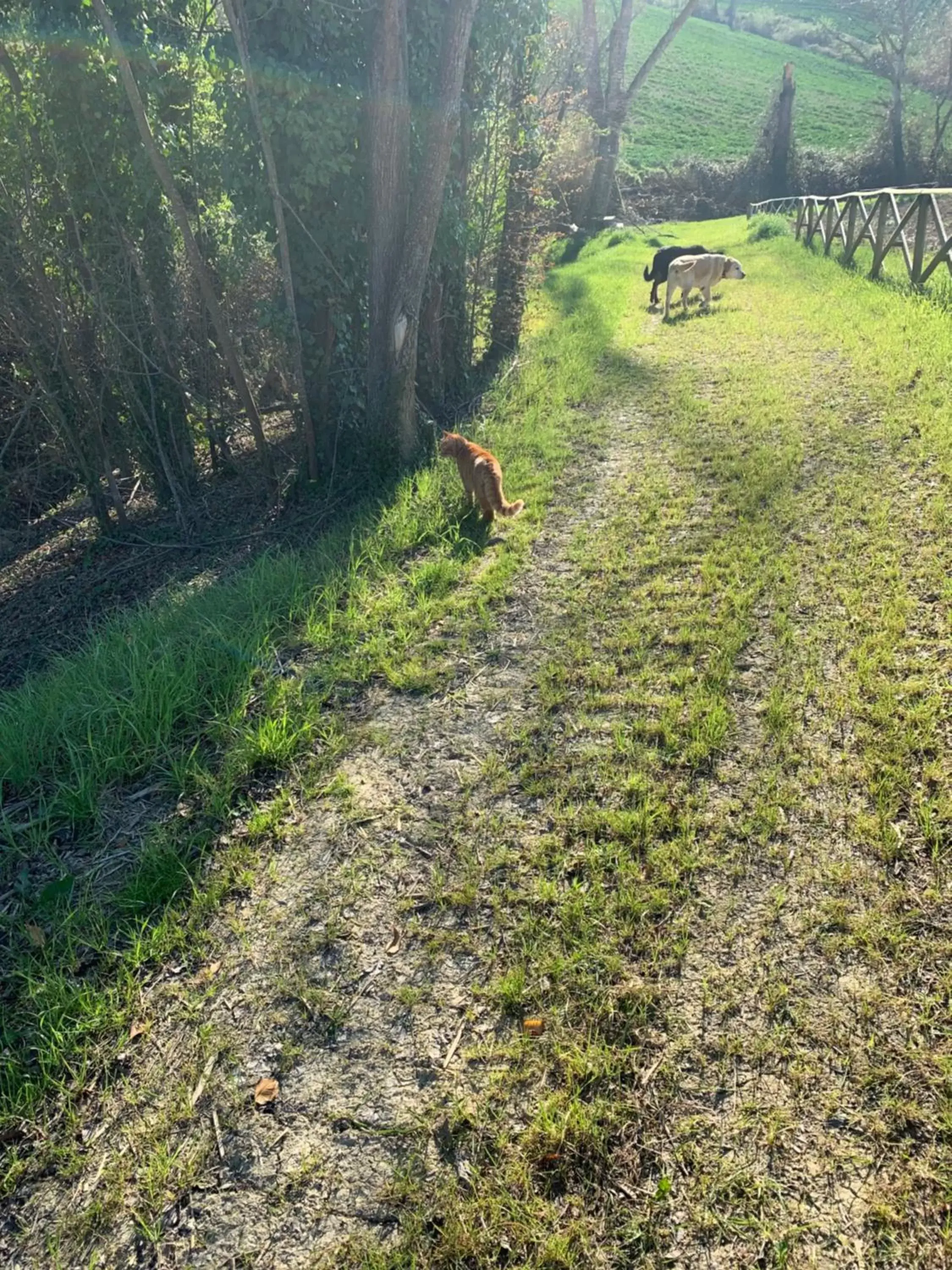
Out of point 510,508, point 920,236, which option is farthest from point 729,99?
point 510,508

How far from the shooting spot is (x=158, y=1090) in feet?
6.77

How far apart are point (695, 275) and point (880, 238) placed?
2.65 m

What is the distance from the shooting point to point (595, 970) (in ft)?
7.45

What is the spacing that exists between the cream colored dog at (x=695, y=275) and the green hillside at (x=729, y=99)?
25.3m

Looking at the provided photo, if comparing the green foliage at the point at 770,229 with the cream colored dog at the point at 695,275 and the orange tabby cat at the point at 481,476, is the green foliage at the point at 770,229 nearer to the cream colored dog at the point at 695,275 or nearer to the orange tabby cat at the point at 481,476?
the cream colored dog at the point at 695,275

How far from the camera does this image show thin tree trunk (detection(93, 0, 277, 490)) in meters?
4.54

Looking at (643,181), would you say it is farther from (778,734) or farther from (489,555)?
(778,734)

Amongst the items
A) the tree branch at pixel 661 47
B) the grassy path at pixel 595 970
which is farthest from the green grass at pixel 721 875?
the tree branch at pixel 661 47

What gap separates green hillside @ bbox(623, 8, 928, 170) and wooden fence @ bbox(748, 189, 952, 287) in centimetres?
2091

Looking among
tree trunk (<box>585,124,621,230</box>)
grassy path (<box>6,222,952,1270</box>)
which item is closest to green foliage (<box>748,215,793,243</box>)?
tree trunk (<box>585,124,621,230</box>)

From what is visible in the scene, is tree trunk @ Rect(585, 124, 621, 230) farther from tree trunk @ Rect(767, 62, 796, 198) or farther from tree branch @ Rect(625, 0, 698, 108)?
tree trunk @ Rect(767, 62, 796, 198)

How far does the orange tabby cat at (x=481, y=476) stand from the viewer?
199 inches

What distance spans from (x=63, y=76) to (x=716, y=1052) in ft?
22.9

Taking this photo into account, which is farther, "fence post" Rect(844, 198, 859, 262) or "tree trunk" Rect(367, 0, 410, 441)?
"fence post" Rect(844, 198, 859, 262)
